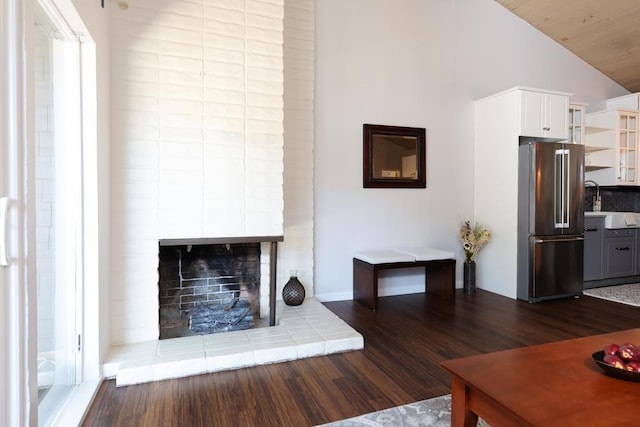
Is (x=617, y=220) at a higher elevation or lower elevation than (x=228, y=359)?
higher

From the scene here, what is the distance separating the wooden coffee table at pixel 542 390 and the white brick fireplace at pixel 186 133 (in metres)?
1.84

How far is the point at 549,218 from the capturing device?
153 inches

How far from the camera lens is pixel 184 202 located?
264 cm

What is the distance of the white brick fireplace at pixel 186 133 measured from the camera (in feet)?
8.32

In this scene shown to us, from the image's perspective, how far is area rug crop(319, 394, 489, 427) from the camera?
5.83 ft

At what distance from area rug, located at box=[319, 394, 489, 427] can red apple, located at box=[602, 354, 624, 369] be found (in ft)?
2.31

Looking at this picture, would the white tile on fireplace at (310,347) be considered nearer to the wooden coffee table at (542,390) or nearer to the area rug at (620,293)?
the wooden coffee table at (542,390)

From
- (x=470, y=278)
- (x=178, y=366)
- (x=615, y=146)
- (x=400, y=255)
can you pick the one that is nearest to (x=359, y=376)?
(x=178, y=366)

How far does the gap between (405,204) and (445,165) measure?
76cm

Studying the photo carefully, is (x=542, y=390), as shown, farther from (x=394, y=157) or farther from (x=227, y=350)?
(x=394, y=157)

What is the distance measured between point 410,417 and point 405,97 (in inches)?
135

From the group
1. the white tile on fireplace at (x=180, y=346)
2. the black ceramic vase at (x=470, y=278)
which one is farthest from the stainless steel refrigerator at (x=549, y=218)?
the white tile on fireplace at (x=180, y=346)

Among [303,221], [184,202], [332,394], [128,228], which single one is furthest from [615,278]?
[128,228]

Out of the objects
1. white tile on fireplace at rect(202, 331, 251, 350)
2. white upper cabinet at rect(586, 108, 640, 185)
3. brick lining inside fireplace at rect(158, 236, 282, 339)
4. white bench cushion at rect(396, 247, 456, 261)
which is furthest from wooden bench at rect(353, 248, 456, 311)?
white upper cabinet at rect(586, 108, 640, 185)
